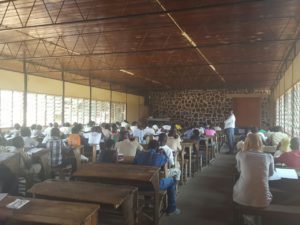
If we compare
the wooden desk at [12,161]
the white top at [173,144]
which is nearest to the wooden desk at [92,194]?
the wooden desk at [12,161]

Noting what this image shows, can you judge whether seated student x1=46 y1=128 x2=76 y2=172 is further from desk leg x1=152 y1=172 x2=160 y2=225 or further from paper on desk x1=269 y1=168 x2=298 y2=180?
paper on desk x1=269 y1=168 x2=298 y2=180

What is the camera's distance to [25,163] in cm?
506

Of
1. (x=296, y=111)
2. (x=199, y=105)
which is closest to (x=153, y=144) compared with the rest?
(x=296, y=111)

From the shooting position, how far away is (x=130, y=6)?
259 inches

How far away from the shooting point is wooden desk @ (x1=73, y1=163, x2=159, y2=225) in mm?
3994

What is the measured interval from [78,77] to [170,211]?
13.5 m

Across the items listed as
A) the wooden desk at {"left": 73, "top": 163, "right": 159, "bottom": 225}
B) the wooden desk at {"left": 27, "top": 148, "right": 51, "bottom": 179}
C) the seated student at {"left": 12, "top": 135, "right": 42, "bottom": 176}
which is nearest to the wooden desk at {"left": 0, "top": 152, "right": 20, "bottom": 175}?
the seated student at {"left": 12, "top": 135, "right": 42, "bottom": 176}

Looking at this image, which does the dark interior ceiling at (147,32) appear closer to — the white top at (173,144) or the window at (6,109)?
the window at (6,109)

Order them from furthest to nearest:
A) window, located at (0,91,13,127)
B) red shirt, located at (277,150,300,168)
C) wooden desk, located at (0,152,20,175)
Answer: window, located at (0,91,13,127)
red shirt, located at (277,150,300,168)
wooden desk, located at (0,152,20,175)

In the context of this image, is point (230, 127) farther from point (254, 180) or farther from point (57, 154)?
point (254, 180)

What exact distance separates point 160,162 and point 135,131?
666 centimetres

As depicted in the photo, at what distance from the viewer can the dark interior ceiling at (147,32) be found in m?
6.57

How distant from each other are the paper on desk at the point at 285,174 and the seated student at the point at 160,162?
166cm

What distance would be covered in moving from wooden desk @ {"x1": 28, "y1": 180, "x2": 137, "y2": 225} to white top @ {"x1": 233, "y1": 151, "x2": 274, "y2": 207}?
1.48 m
